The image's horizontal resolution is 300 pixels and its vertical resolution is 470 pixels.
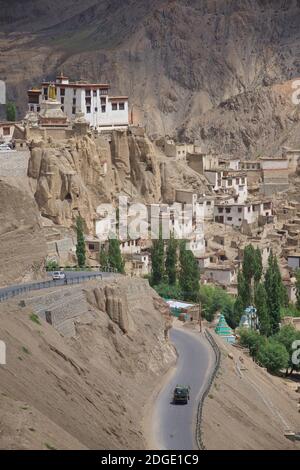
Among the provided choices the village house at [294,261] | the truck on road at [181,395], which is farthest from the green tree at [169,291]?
the truck on road at [181,395]

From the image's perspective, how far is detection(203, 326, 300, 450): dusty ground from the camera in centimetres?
3888

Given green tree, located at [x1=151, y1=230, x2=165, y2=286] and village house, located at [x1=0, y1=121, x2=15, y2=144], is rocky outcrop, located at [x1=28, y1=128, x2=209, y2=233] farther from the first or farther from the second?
green tree, located at [x1=151, y1=230, x2=165, y2=286]

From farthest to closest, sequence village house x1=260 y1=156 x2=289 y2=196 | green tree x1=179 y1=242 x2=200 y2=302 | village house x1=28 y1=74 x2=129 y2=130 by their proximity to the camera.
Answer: village house x1=260 y1=156 x2=289 y2=196, village house x1=28 y1=74 x2=129 y2=130, green tree x1=179 y1=242 x2=200 y2=302

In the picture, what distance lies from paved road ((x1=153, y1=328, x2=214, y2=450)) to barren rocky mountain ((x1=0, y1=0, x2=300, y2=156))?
61849mm

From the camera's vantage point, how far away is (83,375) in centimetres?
3825

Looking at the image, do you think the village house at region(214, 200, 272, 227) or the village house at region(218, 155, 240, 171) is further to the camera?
A: the village house at region(218, 155, 240, 171)

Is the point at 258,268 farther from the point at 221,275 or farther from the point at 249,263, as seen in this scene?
the point at 221,275

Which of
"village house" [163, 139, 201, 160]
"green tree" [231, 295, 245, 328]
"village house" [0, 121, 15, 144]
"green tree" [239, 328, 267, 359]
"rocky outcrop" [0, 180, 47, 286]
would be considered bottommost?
"green tree" [239, 328, 267, 359]

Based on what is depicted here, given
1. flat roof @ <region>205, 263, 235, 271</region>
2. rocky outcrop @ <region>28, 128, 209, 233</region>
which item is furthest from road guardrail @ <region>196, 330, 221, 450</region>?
rocky outcrop @ <region>28, 128, 209, 233</region>

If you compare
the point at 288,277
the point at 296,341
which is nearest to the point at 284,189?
the point at 288,277

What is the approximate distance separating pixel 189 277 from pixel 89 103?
64.8 ft

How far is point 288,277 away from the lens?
7119 centimetres
